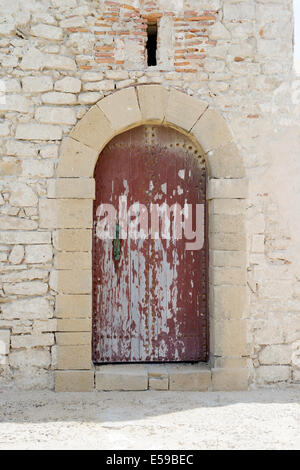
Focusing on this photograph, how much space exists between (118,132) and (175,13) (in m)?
1.21

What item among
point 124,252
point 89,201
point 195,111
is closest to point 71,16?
point 195,111

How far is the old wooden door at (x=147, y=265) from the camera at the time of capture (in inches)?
159

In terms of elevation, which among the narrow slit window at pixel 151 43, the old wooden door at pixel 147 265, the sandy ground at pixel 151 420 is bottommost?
the sandy ground at pixel 151 420

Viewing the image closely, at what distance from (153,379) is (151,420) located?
25.9 inches

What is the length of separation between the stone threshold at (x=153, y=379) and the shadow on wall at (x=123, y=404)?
6 centimetres

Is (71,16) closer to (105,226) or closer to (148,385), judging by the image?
(105,226)

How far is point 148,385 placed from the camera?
3.79 meters

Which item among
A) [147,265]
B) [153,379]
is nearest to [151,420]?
[153,379]

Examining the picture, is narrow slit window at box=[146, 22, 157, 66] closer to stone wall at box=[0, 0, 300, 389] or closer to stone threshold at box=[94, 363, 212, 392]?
stone wall at box=[0, 0, 300, 389]

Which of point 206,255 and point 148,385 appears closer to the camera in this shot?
point 148,385

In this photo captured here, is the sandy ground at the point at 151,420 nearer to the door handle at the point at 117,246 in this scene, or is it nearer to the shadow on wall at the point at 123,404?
the shadow on wall at the point at 123,404

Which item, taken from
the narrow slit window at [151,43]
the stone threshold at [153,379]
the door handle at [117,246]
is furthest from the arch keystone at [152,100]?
the stone threshold at [153,379]

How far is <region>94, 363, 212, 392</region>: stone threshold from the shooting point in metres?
3.77

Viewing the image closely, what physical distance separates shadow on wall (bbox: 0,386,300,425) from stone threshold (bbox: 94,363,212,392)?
0.20 ft
